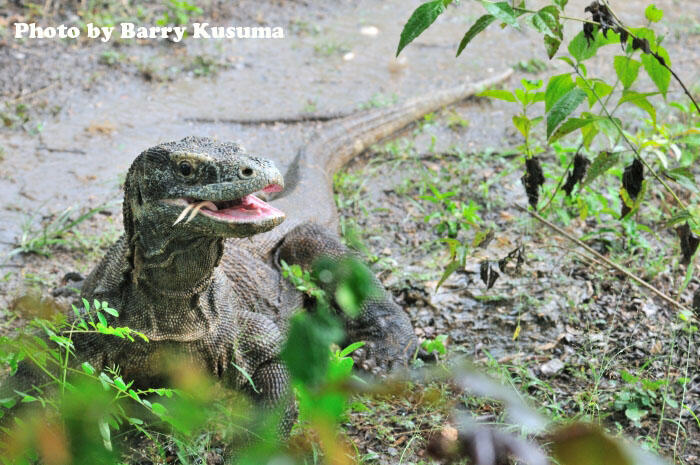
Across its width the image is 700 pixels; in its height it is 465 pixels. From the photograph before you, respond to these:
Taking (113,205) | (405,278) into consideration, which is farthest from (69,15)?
(405,278)

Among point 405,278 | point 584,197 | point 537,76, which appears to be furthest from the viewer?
point 537,76

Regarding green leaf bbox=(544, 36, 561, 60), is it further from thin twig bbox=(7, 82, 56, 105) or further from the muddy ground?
thin twig bbox=(7, 82, 56, 105)

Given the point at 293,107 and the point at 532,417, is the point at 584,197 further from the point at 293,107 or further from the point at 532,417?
the point at 532,417

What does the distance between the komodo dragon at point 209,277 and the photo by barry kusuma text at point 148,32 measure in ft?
14.7

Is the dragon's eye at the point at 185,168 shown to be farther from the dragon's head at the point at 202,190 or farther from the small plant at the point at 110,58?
the small plant at the point at 110,58

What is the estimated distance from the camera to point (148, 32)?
8062 millimetres

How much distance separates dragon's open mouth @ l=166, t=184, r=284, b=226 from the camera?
2486 millimetres

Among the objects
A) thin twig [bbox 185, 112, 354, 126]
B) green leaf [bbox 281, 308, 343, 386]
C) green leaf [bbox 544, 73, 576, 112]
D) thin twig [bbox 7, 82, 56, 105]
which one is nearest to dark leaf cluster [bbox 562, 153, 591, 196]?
green leaf [bbox 544, 73, 576, 112]

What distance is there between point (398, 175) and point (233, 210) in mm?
3452

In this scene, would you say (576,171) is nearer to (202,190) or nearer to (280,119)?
(202,190)

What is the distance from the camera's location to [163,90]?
285 inches

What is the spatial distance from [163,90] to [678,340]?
17.6 feet

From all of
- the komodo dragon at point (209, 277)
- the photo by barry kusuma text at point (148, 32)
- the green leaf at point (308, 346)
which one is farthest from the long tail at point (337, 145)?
the green leaf at point (308, 346)

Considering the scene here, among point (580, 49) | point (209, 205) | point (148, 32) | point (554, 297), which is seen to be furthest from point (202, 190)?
point (148, 32)
